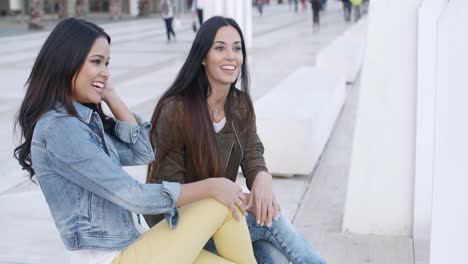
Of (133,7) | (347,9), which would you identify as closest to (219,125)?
(347,9)

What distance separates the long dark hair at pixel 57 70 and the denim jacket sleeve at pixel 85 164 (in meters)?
0.09

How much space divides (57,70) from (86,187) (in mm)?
401

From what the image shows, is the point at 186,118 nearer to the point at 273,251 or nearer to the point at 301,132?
the point at 273,251

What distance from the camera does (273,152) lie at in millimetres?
6520

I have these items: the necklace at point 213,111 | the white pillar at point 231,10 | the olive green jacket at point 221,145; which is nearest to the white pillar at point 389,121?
the olive green jacket at point 221,145

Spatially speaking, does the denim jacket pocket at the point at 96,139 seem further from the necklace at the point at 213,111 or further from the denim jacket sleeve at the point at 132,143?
the necklace at the point at 213,111

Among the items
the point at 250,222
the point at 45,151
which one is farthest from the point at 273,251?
the point at 45,151

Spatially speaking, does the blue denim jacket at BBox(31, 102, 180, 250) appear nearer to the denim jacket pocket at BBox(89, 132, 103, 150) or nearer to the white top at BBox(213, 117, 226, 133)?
the denim jacket pocket at BBox(89, 132, 103, 150)

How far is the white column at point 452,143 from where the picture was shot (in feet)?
7.31

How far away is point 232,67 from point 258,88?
29.0 feet

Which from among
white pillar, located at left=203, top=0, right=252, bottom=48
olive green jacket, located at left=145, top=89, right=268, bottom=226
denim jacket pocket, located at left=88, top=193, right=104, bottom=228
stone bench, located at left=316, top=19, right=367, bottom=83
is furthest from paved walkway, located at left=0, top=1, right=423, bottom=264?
denim jacket pocket, located at left=88, top=193, right=104, bottom=228

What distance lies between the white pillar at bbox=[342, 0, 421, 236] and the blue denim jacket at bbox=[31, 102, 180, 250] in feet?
7.63

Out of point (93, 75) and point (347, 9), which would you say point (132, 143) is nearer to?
point (93, 75)

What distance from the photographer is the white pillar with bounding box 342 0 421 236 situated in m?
4.65
